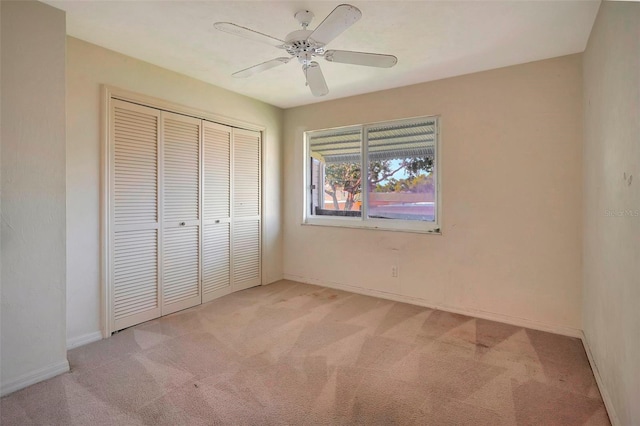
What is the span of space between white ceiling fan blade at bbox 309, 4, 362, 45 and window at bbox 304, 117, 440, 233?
1.94 metres

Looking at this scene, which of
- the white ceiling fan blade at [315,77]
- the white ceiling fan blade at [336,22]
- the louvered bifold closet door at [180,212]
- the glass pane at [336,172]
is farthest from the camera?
the glass pane at [336,172]

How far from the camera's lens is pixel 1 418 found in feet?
5.69

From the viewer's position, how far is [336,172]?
4.22 meters

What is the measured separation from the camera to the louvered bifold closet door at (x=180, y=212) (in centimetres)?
319

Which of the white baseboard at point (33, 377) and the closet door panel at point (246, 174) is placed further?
the closet door panel at point (246, 174)

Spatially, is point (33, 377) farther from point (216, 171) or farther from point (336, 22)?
point (336, 22)

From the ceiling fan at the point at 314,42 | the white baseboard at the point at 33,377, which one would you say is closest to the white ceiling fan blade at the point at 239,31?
the ceiling fan at the point at 314,42

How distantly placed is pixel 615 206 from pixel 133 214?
11.4 ft

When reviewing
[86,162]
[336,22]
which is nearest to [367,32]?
[336,22]

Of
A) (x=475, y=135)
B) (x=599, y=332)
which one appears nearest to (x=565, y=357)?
(x=599, y=332)

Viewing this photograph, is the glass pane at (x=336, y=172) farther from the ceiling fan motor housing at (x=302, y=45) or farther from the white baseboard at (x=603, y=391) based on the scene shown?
the white baseboard at (x=603, y=391)

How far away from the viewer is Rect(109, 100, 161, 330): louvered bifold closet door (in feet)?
9.11

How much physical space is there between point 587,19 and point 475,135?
1163 mm

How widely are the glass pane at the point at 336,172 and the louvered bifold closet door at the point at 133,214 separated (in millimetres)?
1990
